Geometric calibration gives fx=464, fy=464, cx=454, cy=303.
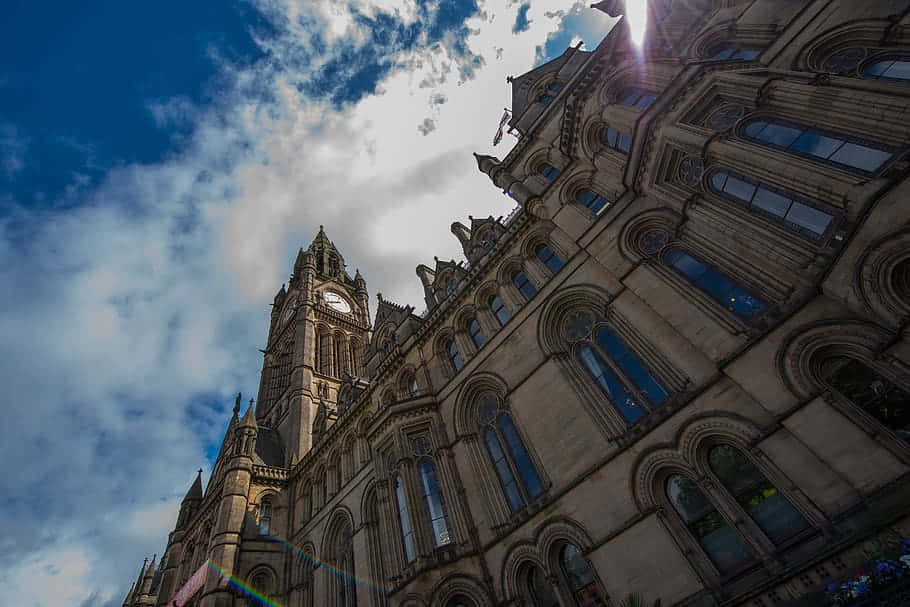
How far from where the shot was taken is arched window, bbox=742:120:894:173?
8.09 meters

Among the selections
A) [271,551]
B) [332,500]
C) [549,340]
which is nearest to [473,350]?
[549,340]

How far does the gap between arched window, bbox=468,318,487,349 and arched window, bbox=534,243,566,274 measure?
3.53 m

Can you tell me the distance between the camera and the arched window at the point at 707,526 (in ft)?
29.0

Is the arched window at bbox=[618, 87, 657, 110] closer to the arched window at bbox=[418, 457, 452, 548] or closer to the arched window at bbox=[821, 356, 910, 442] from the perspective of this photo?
the arched window at bbox=[821, 356, 910, 442]

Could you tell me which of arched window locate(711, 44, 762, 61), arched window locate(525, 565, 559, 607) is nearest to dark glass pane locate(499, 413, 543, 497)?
arched window locate(525, 565, 559, 607)

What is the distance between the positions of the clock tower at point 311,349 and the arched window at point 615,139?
17.4 meters

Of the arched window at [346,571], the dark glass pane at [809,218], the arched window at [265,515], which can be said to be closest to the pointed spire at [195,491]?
the arched window at [265,515]

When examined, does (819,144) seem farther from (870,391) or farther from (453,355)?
(453,355)

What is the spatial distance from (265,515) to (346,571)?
8.11m

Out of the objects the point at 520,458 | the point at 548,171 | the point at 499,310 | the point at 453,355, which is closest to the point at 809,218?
the point at 520,458

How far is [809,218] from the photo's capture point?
9164mm

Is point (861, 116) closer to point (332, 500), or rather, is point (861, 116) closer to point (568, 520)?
point (568, 520)

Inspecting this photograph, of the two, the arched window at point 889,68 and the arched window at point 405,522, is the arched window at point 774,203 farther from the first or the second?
the arched window at point 405,522

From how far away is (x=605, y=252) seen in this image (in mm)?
13523
